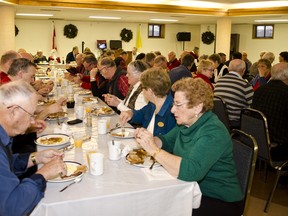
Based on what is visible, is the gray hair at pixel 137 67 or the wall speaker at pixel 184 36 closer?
the gray hair at pixel 137 67

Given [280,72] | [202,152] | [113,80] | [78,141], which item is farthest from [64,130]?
[280,72]

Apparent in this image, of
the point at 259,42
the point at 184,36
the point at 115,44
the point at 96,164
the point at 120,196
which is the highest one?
the point at 184,36

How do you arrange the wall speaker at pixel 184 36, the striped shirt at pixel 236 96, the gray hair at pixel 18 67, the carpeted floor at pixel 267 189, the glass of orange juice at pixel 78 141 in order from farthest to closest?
the wall speaker at pixel 184 36
the striped shirt at pixel 236 96
the gray hair at pixel 18 67
the carpeted floor at pixel 267 189
the glass of orange juice at pixel 78 141

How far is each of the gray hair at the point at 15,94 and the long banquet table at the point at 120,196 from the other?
18.4 inches

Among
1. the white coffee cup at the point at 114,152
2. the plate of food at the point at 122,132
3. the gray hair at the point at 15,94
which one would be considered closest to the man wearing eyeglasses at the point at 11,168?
the gray hair at the point at 15,94

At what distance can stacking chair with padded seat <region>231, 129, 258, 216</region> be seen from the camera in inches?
77.3

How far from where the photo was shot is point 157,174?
1803 mm

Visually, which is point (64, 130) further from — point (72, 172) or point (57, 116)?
point (72, 172)

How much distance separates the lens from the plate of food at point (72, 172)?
1.68 m

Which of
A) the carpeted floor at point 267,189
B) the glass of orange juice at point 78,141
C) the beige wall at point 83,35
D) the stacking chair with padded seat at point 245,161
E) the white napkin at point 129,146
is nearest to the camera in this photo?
the stacking chair with padded seat at point 245,161

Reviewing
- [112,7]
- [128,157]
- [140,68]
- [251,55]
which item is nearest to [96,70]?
[140,68]

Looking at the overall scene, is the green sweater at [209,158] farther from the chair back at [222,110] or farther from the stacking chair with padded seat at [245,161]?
the chair back at [222,110]

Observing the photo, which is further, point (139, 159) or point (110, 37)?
point (110, 37)

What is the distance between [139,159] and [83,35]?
12.7 m
